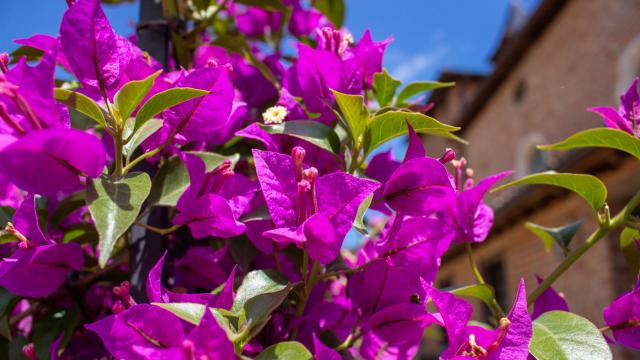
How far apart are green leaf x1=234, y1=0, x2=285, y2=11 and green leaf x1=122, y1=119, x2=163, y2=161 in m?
0.32

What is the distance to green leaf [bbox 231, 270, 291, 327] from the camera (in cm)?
37

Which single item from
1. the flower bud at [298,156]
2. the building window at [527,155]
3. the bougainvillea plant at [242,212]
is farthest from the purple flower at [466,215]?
the building window at [527,155]

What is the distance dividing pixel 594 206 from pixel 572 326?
128 mm

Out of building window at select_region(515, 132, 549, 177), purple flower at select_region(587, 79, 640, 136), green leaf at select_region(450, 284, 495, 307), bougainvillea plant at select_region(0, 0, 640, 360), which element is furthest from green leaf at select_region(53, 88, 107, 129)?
building window at select_region(515, 132, 549, 177)

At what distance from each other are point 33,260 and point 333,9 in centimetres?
51

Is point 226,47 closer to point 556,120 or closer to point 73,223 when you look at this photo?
point 73,223

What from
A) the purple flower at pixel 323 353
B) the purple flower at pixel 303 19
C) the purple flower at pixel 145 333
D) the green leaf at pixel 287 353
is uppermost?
the purple flower at pixel 303 19

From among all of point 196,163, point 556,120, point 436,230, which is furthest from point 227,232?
point 556,120

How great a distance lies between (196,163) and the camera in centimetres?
43

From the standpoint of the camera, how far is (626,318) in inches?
19.1

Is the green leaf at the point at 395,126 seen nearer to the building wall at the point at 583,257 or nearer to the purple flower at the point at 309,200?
the purple flower at the point at 309,200

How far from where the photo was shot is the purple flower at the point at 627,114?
1.71 ft

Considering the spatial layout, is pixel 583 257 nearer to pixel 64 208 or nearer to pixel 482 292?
pixel 482 292

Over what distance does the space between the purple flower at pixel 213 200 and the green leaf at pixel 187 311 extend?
8cm
